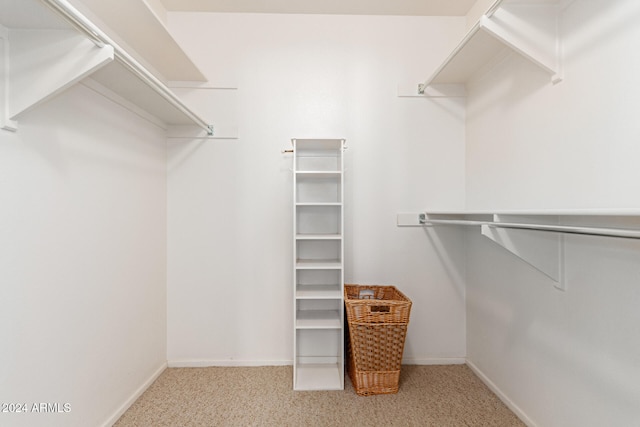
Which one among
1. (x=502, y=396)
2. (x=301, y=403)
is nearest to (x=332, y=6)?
(x=301, y=403)

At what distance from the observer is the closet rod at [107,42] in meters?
0.86

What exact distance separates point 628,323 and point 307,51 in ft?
7.37

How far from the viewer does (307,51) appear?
220cm

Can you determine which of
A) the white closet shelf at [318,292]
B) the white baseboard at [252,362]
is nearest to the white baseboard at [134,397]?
the white baseboard at [252,362]

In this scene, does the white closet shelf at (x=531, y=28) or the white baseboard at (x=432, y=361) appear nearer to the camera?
the white closet shelf at (x=531, y=28)

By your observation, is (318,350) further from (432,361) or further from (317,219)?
(317,219)

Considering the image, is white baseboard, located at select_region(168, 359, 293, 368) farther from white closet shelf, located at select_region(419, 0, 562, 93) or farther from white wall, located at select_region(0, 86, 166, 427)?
white closet shelf, located at select_region(419, 0, 562, 93)

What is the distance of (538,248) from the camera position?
53.9 inches

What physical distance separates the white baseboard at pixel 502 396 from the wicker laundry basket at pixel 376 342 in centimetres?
58

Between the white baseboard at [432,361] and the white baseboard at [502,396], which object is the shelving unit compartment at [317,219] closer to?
the white baseboard at [432,361]

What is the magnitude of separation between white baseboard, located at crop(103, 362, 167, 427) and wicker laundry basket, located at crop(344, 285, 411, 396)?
128cm

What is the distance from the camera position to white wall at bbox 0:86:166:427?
3.58ft

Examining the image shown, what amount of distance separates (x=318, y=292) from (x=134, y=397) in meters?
1.20

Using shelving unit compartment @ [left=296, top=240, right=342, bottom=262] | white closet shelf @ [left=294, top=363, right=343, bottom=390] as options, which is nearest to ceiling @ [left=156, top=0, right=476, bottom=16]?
shelving unit compartment @ [left=296, top=240, right=342, bottom=262]
